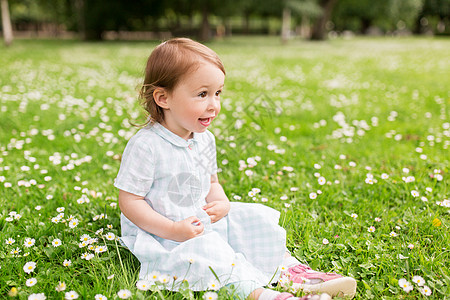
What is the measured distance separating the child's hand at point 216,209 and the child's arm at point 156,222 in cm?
18

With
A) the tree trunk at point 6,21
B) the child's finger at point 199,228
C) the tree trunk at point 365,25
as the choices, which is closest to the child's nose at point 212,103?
the child's finger at point 199,228

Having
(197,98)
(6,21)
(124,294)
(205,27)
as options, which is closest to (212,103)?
(197,98)

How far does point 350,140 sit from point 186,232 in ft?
9.96

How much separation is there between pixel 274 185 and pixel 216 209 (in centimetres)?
113

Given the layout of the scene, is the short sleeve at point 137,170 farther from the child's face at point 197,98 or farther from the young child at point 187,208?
the child's face at point 197,98

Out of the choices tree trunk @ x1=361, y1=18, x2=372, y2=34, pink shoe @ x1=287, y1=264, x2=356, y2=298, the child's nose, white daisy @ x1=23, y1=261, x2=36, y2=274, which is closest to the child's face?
the child's nose

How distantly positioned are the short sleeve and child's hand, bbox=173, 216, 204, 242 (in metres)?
Result: 0.26

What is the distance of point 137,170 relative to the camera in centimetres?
194

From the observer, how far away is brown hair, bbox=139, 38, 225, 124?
73.7 inches

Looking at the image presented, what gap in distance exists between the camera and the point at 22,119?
16.4 feet

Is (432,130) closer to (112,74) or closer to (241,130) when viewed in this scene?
(241,130)

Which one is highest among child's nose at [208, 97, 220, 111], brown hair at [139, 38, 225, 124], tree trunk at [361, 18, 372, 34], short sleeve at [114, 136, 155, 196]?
brown hair at [139, 38, 225, 124]

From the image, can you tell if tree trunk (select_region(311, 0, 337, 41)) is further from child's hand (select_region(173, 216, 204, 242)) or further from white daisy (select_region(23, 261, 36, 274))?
white daisy (select_region(23, 261, 36, 274))

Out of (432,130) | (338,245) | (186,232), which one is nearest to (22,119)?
(186,232)
